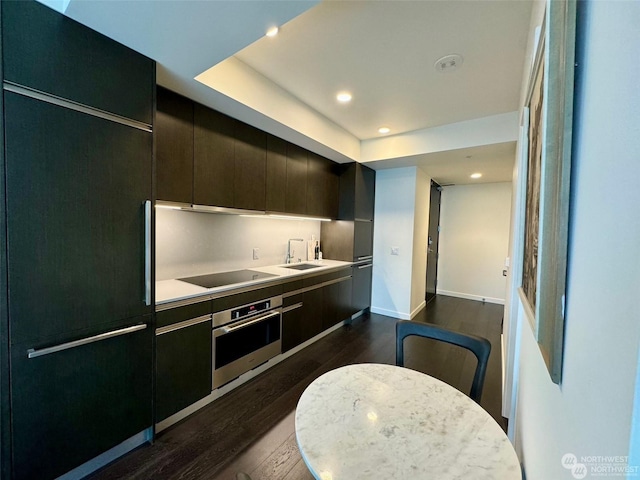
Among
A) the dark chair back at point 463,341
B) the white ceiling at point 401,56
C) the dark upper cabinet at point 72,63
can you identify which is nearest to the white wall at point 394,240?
the white ceiling at point 401,56

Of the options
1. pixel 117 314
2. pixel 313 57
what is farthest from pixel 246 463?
pixel 313 57

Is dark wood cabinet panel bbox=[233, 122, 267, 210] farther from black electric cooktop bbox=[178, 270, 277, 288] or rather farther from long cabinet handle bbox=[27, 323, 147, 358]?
long cabinet handle bbox=[27, 323, 147, 358]

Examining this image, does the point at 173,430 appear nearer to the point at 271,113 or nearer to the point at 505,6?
the point at 271,113

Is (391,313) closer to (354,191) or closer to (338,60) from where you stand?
(354,191)

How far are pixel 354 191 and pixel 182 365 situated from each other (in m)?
2.87

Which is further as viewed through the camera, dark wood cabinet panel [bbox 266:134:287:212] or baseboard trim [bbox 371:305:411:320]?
baseboard trim [bbox 371:305:411:320]

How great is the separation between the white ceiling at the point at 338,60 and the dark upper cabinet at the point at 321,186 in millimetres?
216

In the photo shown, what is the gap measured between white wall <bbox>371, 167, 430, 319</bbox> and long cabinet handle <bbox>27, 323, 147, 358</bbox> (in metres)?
3.41

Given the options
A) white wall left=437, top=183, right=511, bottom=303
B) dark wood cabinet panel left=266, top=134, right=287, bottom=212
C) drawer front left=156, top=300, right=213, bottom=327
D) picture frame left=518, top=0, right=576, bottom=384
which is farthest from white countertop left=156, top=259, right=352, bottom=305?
white wall left=437, top=183, right=511, bottom=303

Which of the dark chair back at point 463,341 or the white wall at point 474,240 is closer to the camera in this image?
the dark chair back at point 463,341

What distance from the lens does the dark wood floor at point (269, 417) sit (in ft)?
5.15

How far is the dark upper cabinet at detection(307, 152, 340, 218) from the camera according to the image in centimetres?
335

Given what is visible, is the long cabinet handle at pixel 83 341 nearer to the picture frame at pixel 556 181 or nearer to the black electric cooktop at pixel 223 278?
the black electric cooktop at pixel 223 278

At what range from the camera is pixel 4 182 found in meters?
1.15
